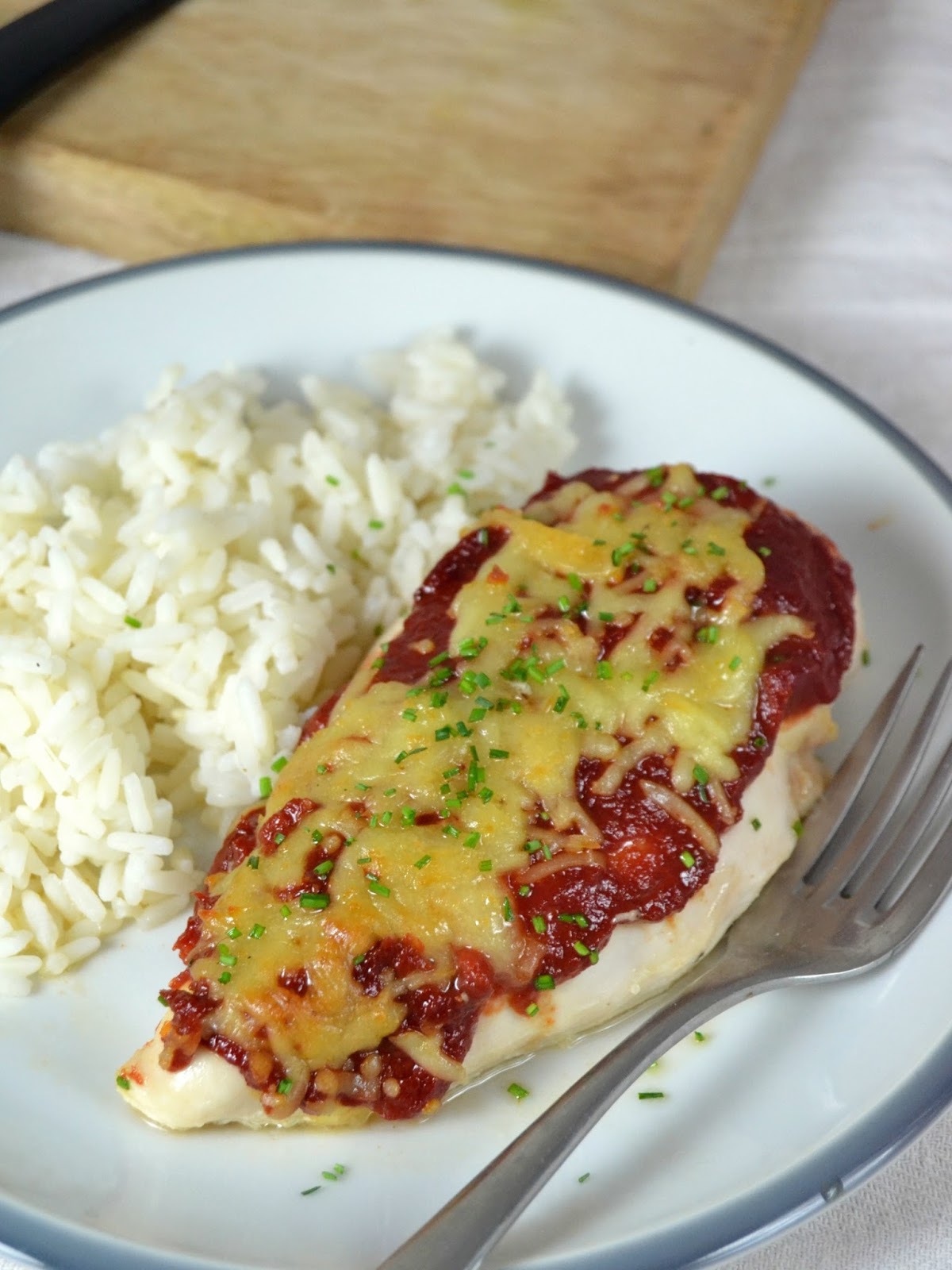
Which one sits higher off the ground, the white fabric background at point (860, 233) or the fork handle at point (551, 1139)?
the white fabric background at point (860, 233)

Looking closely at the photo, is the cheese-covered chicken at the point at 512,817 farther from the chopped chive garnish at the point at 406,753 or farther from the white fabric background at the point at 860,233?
the white fabric background at the point at 860,233

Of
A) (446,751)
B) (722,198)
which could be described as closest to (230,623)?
(446,751)

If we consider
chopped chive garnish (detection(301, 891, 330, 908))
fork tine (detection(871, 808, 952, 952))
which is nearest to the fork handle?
fork tine (detection(871, 808, 952, 952))

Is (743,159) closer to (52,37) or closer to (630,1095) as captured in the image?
(52,37)

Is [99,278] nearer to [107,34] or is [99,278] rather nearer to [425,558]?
[425,558]

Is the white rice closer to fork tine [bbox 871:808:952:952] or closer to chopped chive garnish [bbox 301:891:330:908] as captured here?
chopped chive garnish [bbox 301:891:330:908]

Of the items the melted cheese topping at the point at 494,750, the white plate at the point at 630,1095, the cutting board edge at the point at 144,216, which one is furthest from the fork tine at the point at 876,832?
the cutting board edge at the point at 144,216

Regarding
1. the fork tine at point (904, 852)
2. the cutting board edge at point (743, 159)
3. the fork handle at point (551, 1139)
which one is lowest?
the fork handle at point (551, 1139)
